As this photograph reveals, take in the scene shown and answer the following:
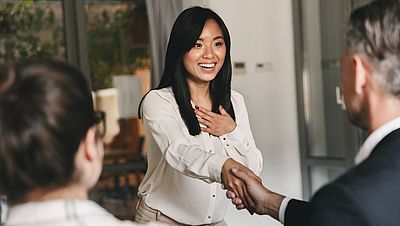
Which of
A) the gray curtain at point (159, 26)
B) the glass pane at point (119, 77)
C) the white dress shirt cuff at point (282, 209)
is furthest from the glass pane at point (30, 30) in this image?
the white dress shirt cuff at point (282, 209)

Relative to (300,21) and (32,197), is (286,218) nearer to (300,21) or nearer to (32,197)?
(32,197)

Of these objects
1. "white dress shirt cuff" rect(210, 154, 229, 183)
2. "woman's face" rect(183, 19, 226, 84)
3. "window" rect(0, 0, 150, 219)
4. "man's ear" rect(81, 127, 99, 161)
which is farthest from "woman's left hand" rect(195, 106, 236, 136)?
"window" rect(0, 0, 150, 219)

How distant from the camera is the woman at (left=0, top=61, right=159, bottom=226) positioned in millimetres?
1215

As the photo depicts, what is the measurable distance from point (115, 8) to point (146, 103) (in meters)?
4.24

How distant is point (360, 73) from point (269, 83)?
12.8ft

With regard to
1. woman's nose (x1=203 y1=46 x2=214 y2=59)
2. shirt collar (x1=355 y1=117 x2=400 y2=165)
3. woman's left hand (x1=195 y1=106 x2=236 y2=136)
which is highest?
woman's nose (x1=203 y1=46 x2=214 y2=59)

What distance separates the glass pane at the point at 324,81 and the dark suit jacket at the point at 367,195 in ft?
12.2

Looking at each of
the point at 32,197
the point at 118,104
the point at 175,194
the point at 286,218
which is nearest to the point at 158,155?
the point at 175,194

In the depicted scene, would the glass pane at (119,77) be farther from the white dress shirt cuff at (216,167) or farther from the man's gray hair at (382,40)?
the man's gray hair at (382,40)

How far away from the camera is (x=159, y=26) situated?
18.5ft

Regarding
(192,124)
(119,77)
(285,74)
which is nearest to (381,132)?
(192,124)

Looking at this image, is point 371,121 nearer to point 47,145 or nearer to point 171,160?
point 47,145

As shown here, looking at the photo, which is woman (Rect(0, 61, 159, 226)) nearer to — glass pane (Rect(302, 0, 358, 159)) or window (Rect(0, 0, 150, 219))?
glass pane (Rect(302, 0, 358, 159))

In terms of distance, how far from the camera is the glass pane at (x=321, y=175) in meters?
5.45
